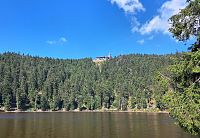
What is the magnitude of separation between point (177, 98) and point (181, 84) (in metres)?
1.89

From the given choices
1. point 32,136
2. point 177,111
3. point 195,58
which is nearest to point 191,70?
point 195,58

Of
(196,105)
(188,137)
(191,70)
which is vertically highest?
(191,70)

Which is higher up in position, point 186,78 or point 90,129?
point 186,78

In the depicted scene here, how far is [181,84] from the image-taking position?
24531mm

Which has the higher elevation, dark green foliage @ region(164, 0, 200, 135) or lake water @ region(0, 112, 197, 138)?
dark green foliage @ region(164, 0, 200, 135)

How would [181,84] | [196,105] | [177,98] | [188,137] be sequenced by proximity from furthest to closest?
[188,137]
[181,84]
[177,98]
[196,105]

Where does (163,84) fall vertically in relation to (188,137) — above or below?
above

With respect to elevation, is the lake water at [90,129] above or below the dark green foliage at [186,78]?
below

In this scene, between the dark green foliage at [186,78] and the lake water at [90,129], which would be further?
the lake water at [90,129]

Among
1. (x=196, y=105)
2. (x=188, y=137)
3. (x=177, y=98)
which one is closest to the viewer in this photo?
(x=196, y=105)

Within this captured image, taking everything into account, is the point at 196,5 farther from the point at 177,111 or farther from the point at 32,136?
the point at 32,136

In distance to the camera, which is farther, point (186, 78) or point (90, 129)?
point (90, 129)

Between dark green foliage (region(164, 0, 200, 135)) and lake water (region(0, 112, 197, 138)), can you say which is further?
lake water (region(0, 112, 197, 138))

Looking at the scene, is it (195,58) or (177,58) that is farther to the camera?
(177,58)
